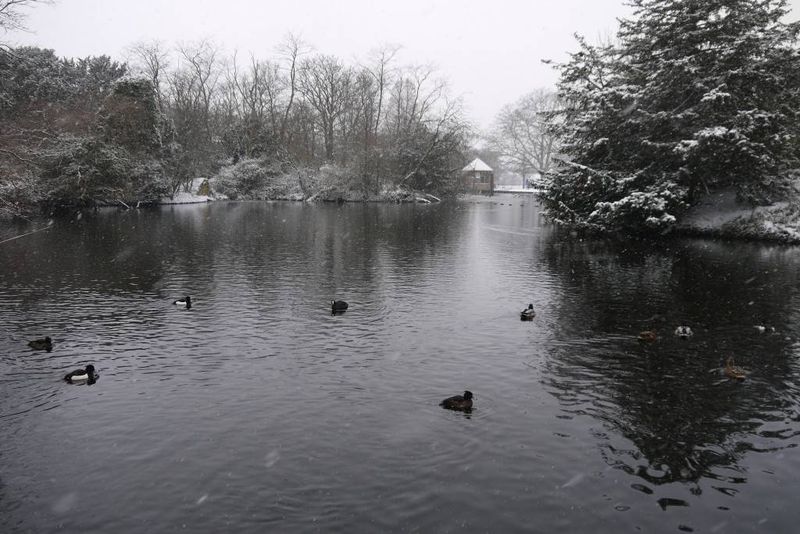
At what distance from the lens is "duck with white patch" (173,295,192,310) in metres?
17.7

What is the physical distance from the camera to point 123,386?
11672 millimetres

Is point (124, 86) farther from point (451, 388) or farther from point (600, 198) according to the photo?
point (451, 388)

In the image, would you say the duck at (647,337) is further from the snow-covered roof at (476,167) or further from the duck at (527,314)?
the snow-covered roof at (476,167)

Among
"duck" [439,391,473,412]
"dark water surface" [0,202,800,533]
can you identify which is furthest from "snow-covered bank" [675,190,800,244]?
"duck" [439,391,473,412]

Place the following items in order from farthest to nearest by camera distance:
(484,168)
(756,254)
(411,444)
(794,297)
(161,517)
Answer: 1. (484,168)
2. (756,254)
3. (794,297)
4. (411,444)
5. (161,517)

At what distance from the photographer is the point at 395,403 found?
1099cm

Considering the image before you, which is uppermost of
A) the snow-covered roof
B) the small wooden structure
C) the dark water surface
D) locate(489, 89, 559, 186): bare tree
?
locate(489, 89, 559, 186): bare tree

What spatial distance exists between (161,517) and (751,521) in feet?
27.3

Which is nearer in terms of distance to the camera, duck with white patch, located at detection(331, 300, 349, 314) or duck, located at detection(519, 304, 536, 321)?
duck, located at detection(519, 304, 536, 321)

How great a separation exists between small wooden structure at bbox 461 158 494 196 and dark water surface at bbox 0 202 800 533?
242ft

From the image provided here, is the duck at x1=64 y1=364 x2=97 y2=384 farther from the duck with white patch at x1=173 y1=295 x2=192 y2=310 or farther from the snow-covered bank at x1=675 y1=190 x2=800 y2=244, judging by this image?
the snow-covered bank at x1=675 y1=190 x2=800 y2=244

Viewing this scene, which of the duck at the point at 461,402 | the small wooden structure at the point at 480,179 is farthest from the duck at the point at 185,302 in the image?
the small wooden structure at the point at 480,179

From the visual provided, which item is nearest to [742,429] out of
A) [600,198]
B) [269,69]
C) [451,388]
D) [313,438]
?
[451,388]

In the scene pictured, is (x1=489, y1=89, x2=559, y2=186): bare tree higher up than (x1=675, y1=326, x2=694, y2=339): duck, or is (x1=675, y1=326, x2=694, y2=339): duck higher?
(x1=489, y1=89, x2=559, y2=186): bare tree
